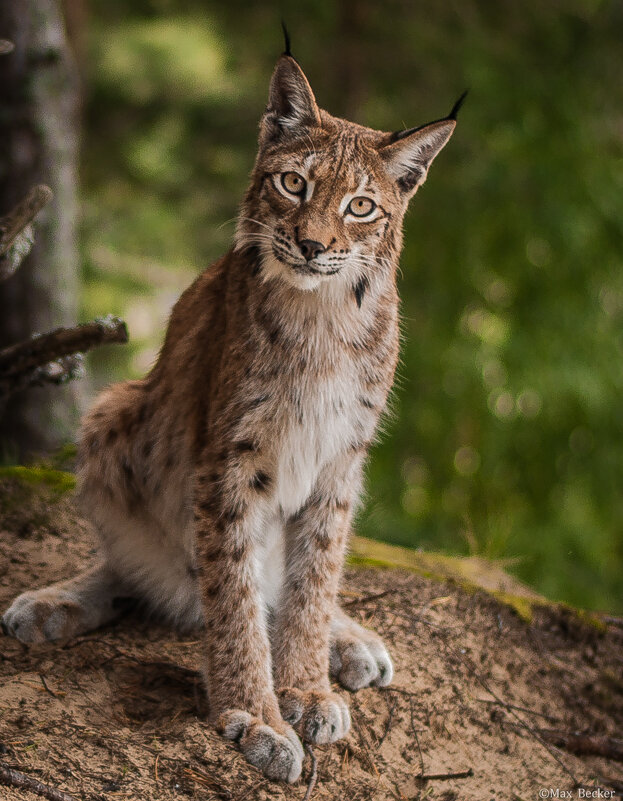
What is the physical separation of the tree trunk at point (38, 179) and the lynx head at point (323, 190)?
266 cm

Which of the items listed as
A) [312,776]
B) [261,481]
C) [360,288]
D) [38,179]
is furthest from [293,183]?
[38,179]

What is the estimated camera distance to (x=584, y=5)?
25.1ft

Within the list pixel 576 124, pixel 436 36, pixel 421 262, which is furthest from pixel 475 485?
pixel 436 36

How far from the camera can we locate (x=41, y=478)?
4.06 meters

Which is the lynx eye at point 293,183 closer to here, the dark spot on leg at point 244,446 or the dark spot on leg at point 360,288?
the dark spot on leg at point 360,288

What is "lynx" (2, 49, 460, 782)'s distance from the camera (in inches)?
104

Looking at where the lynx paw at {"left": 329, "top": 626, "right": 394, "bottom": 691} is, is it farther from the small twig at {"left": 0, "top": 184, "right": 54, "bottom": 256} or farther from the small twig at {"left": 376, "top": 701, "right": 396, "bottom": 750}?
the small twig at {"left": 0, "top": 184, "right": 54, "bottom": 256}

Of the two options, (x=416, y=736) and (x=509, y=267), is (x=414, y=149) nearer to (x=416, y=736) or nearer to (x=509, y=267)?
(x=416, y=736)

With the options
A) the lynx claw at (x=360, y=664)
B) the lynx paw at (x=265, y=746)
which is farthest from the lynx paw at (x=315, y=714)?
the lynx claw at (x=360, y=664)

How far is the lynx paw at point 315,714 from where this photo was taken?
2689 mm

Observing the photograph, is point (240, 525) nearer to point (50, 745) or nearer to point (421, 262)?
point (50, 745)

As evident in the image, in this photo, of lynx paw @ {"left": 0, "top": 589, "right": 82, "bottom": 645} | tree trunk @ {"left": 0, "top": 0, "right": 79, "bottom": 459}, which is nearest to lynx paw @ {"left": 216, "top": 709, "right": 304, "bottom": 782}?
lynx paw @ {"left": 0, "top": 589, "right": 82, "bottom": 645}

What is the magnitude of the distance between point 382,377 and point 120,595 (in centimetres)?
130

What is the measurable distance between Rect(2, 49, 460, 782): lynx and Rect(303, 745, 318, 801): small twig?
0.16 feet
